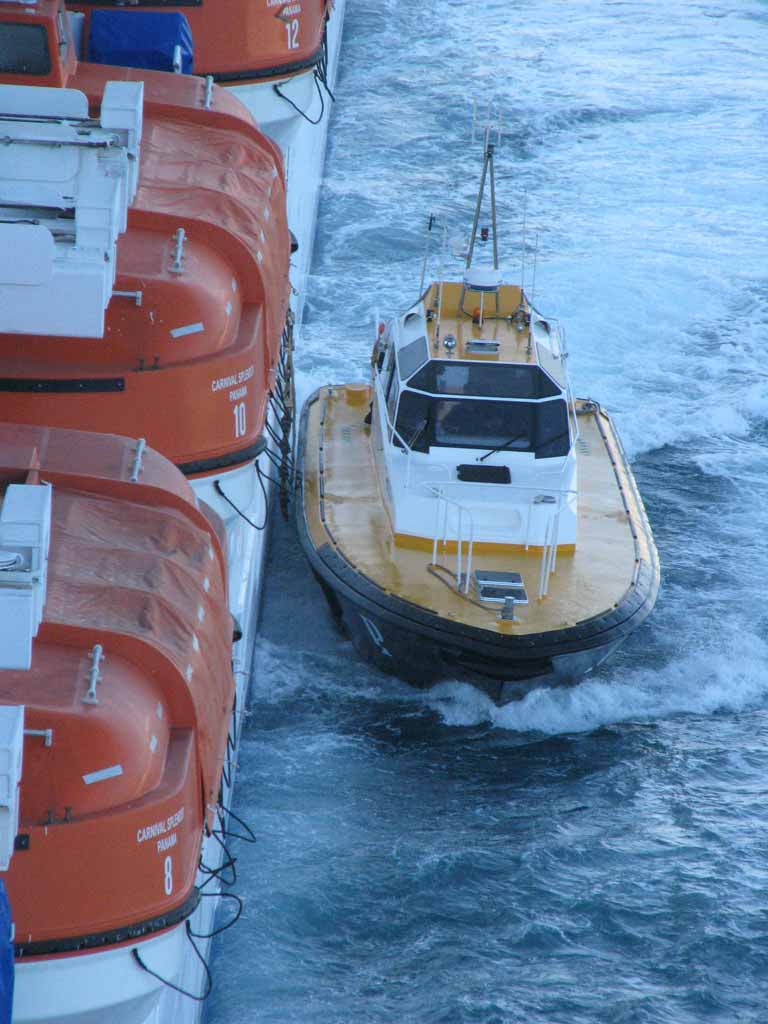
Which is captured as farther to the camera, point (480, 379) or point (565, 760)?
point (480, 379)

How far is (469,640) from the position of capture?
8719mm

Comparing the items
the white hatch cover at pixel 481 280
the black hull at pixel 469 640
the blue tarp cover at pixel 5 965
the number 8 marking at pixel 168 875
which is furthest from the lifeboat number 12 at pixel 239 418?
the white hatch cover at pixel 481 280

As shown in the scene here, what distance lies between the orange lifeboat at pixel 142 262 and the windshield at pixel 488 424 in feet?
7.57

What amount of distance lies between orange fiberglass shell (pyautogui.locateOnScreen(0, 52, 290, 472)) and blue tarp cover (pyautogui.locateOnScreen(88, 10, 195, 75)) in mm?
441

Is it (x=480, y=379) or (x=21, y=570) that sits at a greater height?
(x=21, y=570)

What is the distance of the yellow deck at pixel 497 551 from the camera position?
29.3 ft

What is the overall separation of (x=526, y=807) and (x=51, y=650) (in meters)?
4.85

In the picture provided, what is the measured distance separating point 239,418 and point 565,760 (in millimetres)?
3758

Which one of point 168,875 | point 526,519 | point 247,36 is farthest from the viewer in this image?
point 526,519

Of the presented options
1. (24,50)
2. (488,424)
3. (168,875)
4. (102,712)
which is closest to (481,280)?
(488,424)

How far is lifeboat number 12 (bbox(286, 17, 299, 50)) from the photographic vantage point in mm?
8654

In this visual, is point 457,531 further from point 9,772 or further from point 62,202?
point 9,772

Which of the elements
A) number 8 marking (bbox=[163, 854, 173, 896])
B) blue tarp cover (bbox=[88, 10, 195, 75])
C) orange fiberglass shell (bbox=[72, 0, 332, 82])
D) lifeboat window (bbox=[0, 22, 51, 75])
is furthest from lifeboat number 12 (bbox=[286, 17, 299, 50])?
number 8 marking (bbox=[163, 854, 173, 896])

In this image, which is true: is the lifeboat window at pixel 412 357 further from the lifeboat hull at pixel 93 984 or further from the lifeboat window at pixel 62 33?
the lifeboat hull at pixel 93 984
